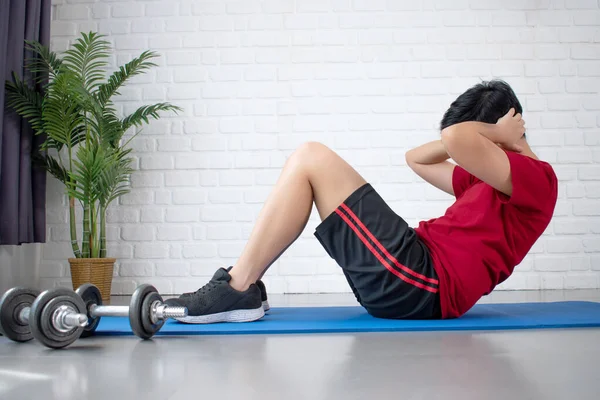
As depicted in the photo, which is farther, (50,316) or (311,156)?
(311,156)

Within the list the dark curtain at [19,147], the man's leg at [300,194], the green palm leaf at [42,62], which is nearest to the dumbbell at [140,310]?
the man's leg at [300,194]

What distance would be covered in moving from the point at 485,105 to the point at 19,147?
2.73 meters

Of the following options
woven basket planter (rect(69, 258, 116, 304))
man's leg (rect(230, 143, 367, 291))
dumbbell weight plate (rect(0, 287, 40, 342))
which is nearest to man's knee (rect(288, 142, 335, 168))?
man's leg (rect(230, 143, 367, 291))

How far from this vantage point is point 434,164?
2182mm

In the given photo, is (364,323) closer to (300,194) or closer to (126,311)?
(300,194)

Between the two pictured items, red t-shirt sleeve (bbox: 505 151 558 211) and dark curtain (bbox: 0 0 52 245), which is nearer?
red t-shirt sleeve (bbox: 505 151 558 211)

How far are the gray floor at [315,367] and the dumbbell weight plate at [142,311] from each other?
36 mm

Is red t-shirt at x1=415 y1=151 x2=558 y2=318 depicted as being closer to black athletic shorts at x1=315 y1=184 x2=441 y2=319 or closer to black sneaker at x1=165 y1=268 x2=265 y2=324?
black athletic shorts at x1=315 y1=184 x2=441 y2=319

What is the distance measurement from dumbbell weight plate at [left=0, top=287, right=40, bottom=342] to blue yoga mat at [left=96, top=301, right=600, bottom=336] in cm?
23

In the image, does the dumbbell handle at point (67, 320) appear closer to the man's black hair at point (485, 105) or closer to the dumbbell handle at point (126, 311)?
the dumbbell handle at point (126, 311)

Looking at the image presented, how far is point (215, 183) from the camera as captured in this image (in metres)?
3.84

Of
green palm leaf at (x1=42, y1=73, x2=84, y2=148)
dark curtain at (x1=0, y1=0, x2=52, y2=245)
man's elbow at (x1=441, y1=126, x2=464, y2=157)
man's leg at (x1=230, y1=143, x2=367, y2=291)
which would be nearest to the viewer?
man's elbow at (x1=441, y1=126, x2=464, y2=157)

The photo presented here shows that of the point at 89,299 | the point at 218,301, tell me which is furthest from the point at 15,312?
the point at 218,301

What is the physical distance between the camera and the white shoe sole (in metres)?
1.88
